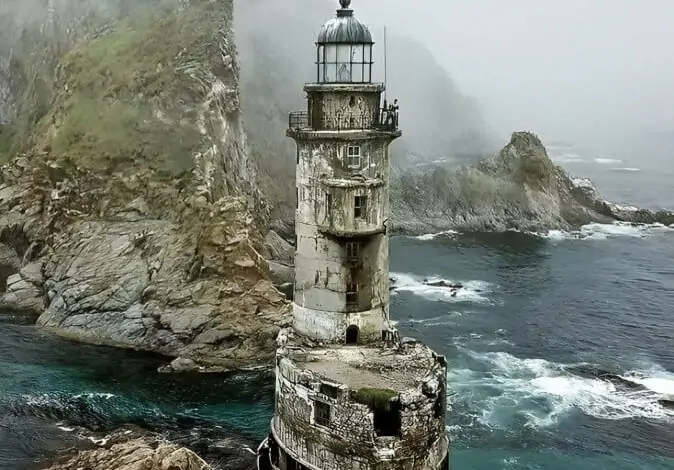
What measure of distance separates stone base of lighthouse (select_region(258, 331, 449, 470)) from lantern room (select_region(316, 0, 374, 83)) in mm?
10621

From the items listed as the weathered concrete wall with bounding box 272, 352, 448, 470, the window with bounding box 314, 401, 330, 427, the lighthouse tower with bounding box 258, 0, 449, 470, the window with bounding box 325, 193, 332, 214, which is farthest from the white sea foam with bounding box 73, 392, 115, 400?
the window with bounding box 325, 193, 332, 214

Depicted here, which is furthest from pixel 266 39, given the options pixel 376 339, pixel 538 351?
pixel 376 339

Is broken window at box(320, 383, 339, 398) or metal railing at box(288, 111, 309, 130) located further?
metal railing at box(288, 111, 309, 130)

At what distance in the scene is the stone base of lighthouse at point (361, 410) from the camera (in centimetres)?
2659

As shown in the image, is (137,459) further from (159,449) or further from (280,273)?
(280,273)

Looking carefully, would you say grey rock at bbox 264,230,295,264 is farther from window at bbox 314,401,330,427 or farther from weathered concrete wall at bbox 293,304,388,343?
window at bbox 314,401,330,427

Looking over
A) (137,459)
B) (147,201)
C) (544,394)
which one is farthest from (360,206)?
(147,201)

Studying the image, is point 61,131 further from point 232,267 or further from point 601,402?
point 601,402

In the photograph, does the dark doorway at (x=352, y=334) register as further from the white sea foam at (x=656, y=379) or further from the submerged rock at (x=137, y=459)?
the white sea foam at (x=656, y=379)

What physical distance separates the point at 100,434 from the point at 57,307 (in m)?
19.7

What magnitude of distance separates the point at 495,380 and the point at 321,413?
2388 centimetres

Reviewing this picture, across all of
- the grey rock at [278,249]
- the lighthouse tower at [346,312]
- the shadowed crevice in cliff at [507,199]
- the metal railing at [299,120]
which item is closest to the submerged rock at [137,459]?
the lighthouse tower at [346,312]

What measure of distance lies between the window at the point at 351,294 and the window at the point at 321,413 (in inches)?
178

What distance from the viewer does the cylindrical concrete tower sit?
29516 mm
